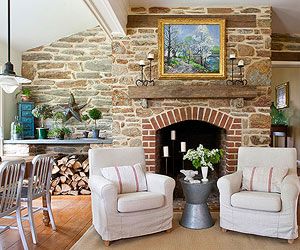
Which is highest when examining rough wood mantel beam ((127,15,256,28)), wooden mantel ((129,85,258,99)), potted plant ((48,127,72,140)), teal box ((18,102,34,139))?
rough wood mantel beam ((127,15,256,28))

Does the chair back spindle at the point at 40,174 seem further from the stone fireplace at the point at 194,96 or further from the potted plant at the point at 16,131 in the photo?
the potted plant at the point at 16,131

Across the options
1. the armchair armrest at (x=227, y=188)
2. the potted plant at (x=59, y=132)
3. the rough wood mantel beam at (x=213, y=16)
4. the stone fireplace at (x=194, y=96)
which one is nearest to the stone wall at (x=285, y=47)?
the stone fireplace at (x=194, y=96)

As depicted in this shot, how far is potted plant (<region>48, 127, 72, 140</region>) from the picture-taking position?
18.4ft

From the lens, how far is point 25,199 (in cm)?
344

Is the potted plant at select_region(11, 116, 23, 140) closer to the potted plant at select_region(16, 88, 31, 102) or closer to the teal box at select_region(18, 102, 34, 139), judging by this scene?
the teal box at select_region(18, 102, 34, 139)

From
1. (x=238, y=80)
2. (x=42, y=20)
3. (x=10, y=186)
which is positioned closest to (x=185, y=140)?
(x=238, y=80)

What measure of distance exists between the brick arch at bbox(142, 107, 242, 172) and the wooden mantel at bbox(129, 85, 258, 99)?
27cm

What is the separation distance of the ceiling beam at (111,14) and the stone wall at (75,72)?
3.23ft

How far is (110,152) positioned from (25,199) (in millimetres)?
1118

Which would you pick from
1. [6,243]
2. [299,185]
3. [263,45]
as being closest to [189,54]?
[263,45]

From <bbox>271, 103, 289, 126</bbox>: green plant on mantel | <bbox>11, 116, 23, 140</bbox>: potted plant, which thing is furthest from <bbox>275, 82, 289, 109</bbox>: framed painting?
<bbox>11, 116, 23, 140</bbox>: potted plant

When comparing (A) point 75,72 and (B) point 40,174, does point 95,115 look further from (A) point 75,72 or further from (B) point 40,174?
(B) point 40,174

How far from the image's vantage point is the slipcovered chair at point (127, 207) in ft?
11.2

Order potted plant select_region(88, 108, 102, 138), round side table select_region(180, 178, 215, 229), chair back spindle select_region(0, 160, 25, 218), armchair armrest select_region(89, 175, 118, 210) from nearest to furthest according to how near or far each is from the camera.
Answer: chair back spindle select_region(0, 160, 25, 218) < armchair armrest select_region(89, 175, 118, 210) < round side table select_region(180, 178, 215, 229) < potted plant select_region(88, 108, 102, 138)
